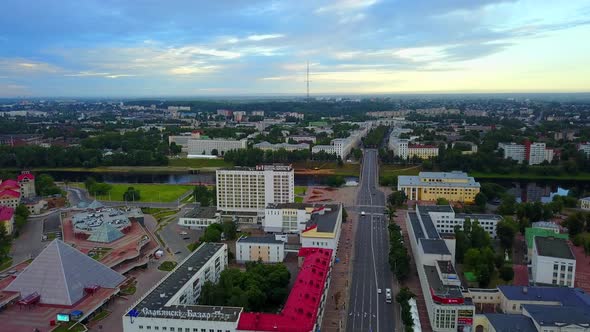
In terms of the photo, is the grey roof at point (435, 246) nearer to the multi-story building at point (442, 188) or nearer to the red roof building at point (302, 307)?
the red roof building at point (302, 307)

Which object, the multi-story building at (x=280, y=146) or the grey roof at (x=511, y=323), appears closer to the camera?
the grey roof at (x=511, y=323)

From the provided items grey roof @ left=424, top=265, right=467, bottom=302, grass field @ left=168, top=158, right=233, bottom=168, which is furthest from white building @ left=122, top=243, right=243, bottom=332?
grass field @ left=168, top=158, right=233, bottom=168

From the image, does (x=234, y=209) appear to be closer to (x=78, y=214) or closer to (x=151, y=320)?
(x=78, y=214)

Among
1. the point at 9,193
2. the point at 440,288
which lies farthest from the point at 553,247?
the point at 9,193

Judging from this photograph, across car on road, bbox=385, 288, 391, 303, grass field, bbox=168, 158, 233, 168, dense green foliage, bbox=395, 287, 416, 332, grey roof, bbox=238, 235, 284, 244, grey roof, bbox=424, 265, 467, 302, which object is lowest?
grass field, bbox=168, 158, 233, 168

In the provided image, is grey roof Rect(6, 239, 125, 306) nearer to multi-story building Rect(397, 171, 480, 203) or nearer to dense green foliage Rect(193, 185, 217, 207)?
dense green foliage Rect(193, 185, 217, 207)

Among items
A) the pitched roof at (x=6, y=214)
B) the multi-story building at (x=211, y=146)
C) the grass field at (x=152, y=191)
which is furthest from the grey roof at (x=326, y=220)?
the multi-story building at (x=211, y=146)
